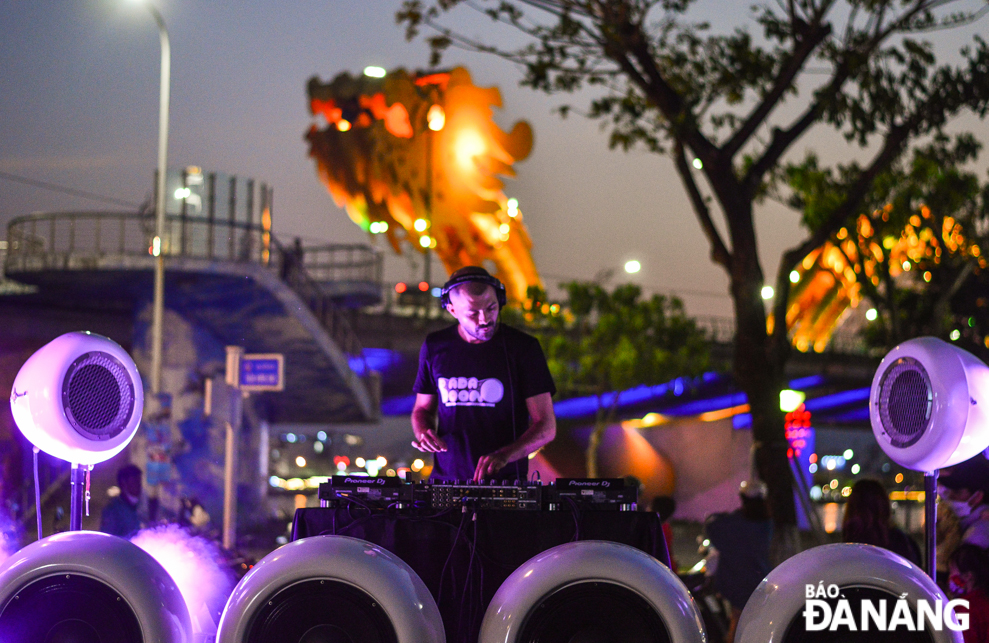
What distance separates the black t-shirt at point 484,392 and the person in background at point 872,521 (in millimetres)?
1902

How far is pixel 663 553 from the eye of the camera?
3.73 meters

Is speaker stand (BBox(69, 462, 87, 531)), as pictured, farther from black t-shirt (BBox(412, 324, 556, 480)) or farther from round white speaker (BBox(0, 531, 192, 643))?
black t-shirt (BBox(412, 324, 556, 480))

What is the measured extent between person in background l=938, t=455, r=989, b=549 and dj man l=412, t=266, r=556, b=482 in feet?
9.21

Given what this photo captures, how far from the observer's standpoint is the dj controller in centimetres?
381

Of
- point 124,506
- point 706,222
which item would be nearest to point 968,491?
point 124,506

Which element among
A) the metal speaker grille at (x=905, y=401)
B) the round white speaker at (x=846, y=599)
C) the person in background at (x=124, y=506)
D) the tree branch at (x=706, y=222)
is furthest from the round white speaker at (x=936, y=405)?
the tree branch at (x=706, y=222)

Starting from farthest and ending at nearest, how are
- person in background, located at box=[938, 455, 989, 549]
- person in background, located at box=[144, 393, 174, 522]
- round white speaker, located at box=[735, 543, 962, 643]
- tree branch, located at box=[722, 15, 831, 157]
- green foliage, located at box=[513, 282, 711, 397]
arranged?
green foliage, located at box=[513, 282, 711, 397]
person in background, located at box=[144, 393, 174, 522]
tree branch, located at box=[722, 15, 831, 157]
person in background, located at box=[938, 455, 989, 549]
round white speaker, located at box=[735, 543, 962, 643]

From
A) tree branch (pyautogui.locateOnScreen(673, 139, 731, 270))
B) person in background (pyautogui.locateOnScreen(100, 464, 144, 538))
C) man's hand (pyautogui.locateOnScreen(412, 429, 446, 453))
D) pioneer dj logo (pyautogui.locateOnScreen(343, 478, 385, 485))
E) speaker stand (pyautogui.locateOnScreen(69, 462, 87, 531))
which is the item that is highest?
tree branch (pyautogui.locateOnScreen(673, 139, 731, 270))

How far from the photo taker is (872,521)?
5.29 m

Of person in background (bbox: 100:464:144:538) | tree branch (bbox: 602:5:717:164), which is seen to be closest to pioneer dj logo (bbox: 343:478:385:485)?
person in background (bbox: 100:464:144:538)

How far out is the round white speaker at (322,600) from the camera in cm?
316

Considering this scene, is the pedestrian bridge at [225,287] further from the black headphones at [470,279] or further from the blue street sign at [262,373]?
the black headphones at [470,279]

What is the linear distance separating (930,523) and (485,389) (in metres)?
1.96

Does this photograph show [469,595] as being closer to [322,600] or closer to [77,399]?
[322,600]
